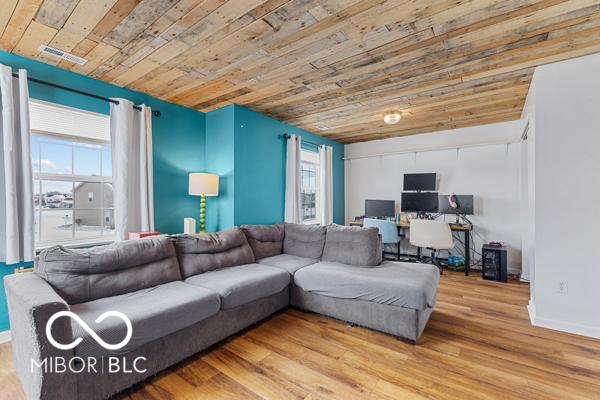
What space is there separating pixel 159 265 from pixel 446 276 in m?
3.92

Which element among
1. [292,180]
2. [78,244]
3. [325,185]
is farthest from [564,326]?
[78,244]

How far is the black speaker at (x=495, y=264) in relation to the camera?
379cm

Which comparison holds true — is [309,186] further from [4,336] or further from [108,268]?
[4,336]

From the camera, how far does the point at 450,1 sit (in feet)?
5.39

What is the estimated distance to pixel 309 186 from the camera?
521 centimetres

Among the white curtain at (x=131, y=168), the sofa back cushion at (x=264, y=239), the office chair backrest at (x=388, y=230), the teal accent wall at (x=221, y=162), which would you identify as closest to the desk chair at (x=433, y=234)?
the office chair backrest at (x=388, y=230)

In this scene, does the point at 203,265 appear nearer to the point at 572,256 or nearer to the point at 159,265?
the point at 159,265

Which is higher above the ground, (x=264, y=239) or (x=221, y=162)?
(x=221, y=162)

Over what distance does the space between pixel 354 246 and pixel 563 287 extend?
6.26 ft

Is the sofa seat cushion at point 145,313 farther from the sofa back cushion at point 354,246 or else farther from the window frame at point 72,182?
the sofa back cushion at point 354,246

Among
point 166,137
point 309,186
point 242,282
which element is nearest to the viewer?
point 242,282

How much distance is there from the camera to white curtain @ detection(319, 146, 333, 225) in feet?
16.7

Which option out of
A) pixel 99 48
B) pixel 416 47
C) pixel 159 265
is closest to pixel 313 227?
pixel 159 265

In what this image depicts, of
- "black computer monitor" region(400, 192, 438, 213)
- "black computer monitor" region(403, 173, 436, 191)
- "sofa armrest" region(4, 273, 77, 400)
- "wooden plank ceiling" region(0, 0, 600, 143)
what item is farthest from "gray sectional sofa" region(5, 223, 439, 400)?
"black computer monitor" region(403, 173, 436, 191)
